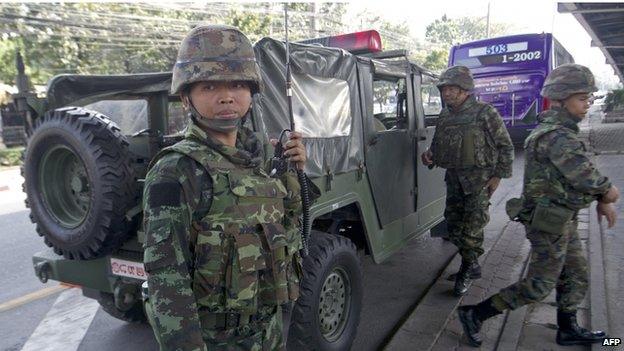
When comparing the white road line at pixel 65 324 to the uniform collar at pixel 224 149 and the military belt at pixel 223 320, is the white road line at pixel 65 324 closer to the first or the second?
the military belt at pixel 223 320

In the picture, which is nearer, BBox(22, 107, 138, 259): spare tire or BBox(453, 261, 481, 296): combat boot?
BBox(22, 107, 138, 259): spare tire

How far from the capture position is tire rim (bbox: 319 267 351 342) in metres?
3.02

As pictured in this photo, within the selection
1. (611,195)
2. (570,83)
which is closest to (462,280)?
(611,195)

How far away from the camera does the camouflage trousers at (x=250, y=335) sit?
1.67 m

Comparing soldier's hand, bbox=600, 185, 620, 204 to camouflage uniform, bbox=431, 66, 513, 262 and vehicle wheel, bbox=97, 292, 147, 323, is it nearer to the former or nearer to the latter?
camouflage uniform, bbox=431, 66, 513, 262

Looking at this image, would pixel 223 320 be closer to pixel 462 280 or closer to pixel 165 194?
pixel 165 194

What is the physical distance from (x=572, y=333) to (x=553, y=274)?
1.44 ft

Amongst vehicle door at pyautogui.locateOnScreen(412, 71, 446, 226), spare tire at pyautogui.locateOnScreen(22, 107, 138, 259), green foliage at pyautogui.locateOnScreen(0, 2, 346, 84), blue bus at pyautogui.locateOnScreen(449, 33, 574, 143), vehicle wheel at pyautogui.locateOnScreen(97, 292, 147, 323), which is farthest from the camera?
green foliage at pyautogui.locateOnScreen(0, 2, 346, 84)

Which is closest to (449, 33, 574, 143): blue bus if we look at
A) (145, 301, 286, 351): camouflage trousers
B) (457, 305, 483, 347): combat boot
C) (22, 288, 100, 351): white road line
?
(457, 305, 483, 347): combat boot

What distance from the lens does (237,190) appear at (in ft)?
5.26

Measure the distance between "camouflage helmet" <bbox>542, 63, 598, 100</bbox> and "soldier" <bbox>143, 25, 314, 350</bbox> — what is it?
2.00 metres

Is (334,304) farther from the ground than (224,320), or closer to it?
closer to it

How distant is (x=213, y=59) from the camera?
5.35 ft

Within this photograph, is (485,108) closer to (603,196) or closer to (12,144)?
(603,196)
